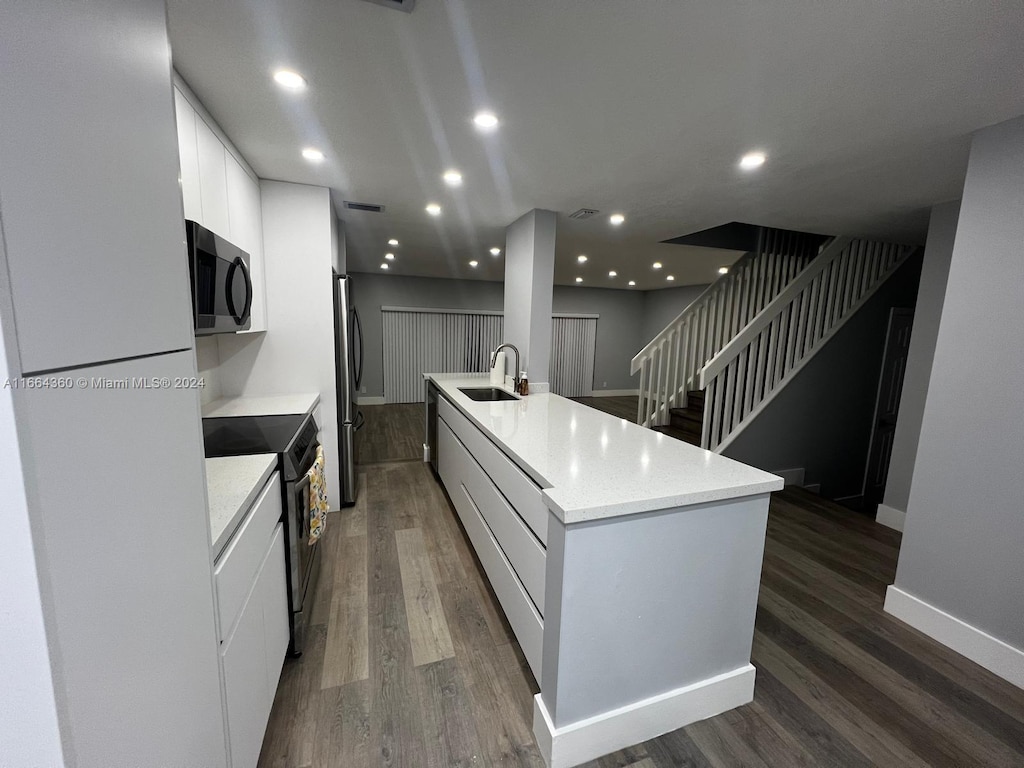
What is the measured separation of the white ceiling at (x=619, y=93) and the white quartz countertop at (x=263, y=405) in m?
1.41

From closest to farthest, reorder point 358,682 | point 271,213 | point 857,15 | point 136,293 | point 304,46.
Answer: point 136,293, point 857,15, point 304,46, point 358,682, point 271,213

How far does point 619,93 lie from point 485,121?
0.58m

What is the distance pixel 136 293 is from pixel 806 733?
2.37 meters

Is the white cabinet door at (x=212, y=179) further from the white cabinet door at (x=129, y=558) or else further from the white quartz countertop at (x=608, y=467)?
the white quartz countertop at (x=608, y=467)

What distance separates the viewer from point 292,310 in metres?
2.81

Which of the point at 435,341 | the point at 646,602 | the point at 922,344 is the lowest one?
the point at 646,602

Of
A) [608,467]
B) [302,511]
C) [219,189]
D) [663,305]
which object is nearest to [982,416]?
[608,467]

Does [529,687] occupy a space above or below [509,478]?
below

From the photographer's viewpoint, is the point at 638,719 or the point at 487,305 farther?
the point at 487,305

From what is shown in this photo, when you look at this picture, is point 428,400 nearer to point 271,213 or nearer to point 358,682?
point 271,213

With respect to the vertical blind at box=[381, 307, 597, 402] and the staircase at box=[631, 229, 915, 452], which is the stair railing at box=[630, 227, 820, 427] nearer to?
the staircase at box=[631, 229, 915, 452]

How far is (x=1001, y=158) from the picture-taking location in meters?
1.74

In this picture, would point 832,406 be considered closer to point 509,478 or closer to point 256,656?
point 509,478

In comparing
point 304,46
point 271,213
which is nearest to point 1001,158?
point 304,46
